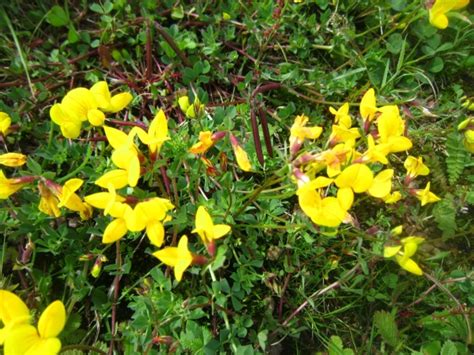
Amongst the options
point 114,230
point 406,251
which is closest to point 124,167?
point 114,230

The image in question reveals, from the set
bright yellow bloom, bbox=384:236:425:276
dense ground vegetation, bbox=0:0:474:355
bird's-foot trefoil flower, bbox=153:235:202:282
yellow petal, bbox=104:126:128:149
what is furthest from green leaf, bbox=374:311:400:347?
yellow petal, bbox=104:126:128:149

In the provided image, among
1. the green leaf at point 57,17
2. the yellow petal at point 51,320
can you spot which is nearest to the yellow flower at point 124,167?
the yellow petal at point 51,320

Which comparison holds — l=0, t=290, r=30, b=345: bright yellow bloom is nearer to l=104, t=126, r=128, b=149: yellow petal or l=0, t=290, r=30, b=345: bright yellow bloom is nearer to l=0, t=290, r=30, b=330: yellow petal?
l=0, t=290, r=30, b=330: yellow petal

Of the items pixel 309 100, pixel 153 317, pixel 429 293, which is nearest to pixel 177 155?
pixel 153 317

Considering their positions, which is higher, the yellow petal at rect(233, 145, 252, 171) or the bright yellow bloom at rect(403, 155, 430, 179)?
the yellow petal at rect(233, 145, 252, 171)

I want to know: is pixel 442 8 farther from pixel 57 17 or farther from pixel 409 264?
pixel 57 17

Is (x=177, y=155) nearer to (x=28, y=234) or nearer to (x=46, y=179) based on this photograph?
(x=46, y=179)
